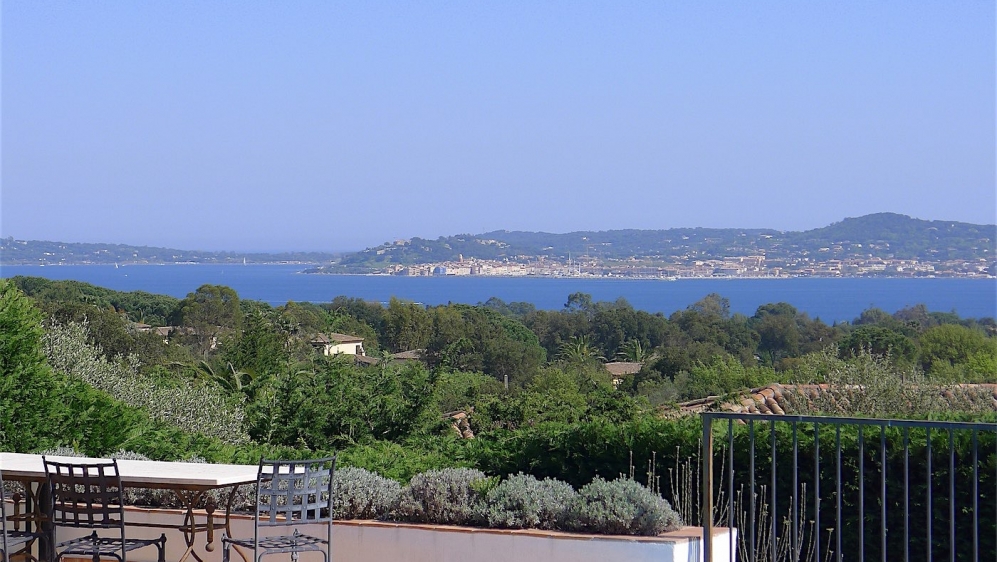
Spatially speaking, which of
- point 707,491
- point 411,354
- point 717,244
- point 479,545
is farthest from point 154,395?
point 717,244

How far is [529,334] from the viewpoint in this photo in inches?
2464

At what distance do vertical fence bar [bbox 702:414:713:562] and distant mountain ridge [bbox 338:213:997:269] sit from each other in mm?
75269

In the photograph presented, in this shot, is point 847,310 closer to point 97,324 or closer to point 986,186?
point 986,186

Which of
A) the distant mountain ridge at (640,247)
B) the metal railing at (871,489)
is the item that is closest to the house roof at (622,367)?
the distant mountain ridge at (640,247)

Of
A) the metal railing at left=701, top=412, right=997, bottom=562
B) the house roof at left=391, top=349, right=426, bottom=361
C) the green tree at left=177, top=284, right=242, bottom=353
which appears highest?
the metal railing at left=701, top=412, right=997, bottom=562

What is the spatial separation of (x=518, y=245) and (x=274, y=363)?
106907mm

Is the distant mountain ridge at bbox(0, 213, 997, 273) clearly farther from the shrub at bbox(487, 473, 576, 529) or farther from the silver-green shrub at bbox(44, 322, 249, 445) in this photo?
the shrub at bbox(487, 473, 576, 529)

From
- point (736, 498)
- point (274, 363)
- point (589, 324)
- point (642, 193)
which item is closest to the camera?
point (736, 498)

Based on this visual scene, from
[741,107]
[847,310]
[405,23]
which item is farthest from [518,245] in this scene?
[405,23]

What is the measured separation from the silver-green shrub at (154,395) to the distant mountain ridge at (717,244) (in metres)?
68.9

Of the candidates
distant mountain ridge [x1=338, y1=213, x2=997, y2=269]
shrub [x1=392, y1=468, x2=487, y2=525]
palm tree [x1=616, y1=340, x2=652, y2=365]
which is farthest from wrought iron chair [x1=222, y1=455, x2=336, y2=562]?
distant mountain ridge [x1=338, y1=213, x2=997, y2=269]

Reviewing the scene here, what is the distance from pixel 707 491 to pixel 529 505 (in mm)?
1130

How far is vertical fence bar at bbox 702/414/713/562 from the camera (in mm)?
4734

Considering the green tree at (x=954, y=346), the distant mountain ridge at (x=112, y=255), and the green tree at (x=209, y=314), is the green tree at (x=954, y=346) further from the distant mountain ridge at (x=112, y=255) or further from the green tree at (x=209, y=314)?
the distant mountain ridge at (x=112, y=255)
